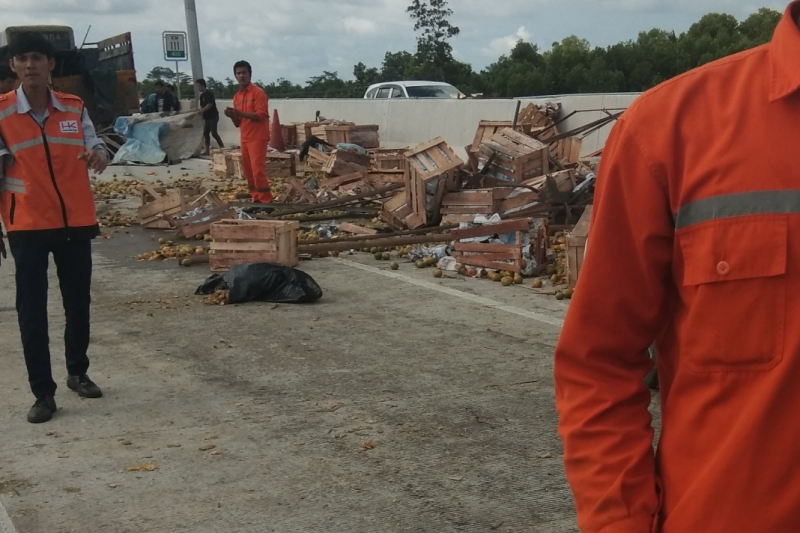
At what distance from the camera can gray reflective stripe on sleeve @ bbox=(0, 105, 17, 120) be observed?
563 cm

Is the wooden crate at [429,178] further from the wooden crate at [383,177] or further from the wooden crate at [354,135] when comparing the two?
the wooden crate at [354,135]

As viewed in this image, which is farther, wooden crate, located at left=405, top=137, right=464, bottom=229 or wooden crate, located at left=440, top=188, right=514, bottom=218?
wooden crate, located at left=405, top=137, right=464, bottom=229

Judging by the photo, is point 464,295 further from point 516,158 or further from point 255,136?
point 255,136

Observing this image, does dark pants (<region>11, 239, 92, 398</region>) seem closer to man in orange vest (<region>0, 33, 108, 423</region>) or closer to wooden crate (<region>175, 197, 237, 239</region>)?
man in orange vest (<region>0, 33, 108, 423</region>)

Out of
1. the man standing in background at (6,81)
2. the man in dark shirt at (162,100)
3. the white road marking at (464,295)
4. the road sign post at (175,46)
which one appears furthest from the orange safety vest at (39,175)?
the road sign post at (175,46)

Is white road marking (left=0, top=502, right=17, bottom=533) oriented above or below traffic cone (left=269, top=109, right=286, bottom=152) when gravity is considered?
below

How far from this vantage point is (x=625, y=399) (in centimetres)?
168

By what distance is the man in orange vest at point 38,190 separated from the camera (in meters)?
5.62

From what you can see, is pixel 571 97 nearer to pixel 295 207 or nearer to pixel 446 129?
pixel 446 129

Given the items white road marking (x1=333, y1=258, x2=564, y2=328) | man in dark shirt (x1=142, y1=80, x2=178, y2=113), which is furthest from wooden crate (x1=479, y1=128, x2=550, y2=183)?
man in dark shirt (x1=142, y1=80, x2=178, y2=113)

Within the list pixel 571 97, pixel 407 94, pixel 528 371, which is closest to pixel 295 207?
pixel 571 97

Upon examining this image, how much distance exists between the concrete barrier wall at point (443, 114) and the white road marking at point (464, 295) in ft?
15.3

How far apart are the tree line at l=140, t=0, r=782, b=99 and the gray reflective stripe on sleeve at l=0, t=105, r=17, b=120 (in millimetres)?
30455

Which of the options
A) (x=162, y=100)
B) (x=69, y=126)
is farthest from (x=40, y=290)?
(x=162, y=100)
